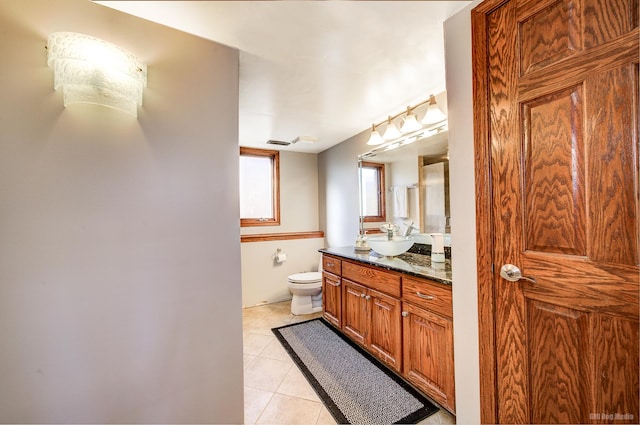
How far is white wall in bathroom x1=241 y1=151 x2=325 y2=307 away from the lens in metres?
3.22

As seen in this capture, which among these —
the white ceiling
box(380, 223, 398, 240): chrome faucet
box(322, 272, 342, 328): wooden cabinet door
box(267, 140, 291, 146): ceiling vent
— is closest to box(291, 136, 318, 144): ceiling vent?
box(267, 140, 291, 146): ceiling vent

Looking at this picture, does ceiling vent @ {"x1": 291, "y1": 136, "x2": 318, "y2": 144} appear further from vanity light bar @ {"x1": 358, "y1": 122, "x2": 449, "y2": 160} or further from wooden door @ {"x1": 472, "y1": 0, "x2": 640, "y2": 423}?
wooden door @ {"x1": 472, "y1": 0, "x2": 640, "y2": 423}

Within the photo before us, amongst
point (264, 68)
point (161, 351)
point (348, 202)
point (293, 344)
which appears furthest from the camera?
point (348, 202)

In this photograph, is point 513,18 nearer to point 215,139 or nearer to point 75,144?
point 215,139

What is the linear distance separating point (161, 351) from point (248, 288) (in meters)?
2.08

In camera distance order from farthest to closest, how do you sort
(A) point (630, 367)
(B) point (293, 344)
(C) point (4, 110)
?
(B) point (293, 344) < (C) point (4, 110) < (A) point (630, 367)

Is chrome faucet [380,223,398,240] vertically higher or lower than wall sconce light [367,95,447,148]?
lower

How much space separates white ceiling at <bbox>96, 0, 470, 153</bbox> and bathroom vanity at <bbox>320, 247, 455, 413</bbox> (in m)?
1.27

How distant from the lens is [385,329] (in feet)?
5.98

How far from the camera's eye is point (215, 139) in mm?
1282

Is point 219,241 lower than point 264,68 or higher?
lower

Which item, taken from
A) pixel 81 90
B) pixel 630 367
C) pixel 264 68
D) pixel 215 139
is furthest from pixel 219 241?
pixel 630 367

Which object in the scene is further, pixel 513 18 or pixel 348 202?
pixel 348 202

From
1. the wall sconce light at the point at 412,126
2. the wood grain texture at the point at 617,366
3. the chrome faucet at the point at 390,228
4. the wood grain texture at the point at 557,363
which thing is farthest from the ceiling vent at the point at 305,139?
the wood grain texture at the point at 617,366
